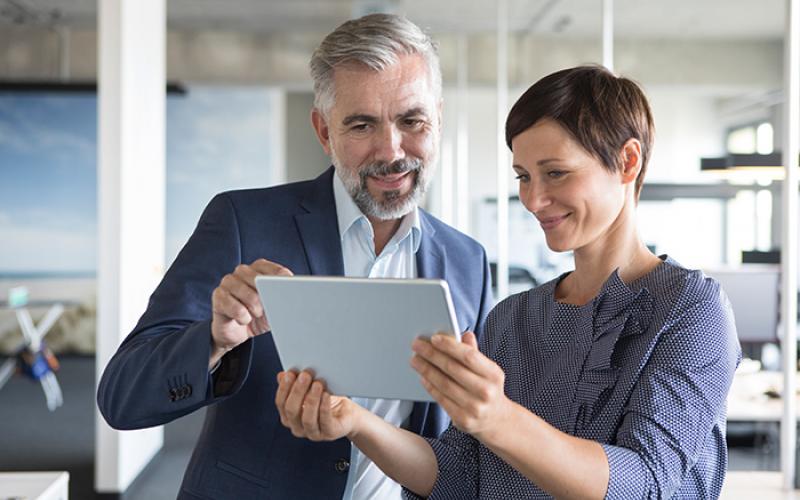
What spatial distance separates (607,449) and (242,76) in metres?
10.2

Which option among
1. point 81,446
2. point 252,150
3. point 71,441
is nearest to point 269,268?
point 81,446

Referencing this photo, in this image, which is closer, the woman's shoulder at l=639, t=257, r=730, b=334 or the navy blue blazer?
the woman's shoulder at l=639, t=257, r=730, b=334

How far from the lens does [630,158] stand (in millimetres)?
1457

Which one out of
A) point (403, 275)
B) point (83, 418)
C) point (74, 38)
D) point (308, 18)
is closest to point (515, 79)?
point (308, 18)

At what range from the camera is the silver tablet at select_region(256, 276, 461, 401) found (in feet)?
3.92

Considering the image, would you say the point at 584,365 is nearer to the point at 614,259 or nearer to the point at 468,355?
the point at 614,259

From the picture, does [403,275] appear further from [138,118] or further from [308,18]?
[308,18]

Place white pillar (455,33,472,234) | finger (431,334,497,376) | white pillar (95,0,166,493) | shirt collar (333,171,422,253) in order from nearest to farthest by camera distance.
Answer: finger (431,334,497,376) < shirt collar (333,171,422,253) < white pillar (95,0,166,493) < white pillar (455,33,472,234)

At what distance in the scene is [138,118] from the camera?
5684 mm

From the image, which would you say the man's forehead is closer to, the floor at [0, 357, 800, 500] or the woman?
the woman

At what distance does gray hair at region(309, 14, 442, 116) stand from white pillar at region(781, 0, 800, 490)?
1189mm

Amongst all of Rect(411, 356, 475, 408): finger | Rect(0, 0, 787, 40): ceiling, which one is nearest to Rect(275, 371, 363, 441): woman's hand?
Rect(411, 356, 475, 408): finger

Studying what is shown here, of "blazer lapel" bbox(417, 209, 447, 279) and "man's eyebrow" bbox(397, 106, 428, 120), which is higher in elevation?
"man's eyebrow" bbox(397, 106, 428, 120)

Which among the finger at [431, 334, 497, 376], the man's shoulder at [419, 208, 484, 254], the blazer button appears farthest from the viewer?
the man's shoulder at [419, 208, 484, 254]
